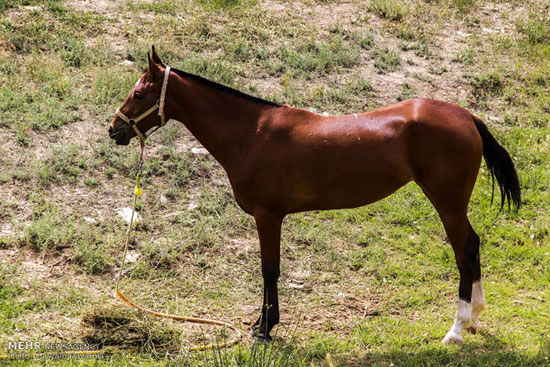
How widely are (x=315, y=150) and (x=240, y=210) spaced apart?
93.0 inches

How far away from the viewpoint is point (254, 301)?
6359 millimetres

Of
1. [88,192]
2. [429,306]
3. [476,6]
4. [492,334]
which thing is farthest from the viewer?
[476,6]

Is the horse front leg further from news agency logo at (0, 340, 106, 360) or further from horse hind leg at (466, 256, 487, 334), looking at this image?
horse hind leg at (466, 256, 487, 334)

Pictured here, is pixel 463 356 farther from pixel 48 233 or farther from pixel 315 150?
pixel 48 233

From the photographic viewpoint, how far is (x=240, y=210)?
754 centimetres

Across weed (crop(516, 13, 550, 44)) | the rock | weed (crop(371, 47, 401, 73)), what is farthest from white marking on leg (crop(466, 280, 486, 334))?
weed (crop(516, 13, 550, 44))

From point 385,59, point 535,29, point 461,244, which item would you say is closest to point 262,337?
point 461,244

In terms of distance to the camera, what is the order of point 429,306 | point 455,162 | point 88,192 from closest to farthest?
point 455,162, point 429,306, point 88,192

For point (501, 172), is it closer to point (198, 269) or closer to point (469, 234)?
point (469, 234)

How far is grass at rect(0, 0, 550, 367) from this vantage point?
5.58 m

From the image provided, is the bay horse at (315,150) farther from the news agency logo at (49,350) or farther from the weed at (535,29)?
the weed at (535,29)

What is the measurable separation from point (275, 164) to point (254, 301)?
65.6 inches

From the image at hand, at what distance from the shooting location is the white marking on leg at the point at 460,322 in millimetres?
5449

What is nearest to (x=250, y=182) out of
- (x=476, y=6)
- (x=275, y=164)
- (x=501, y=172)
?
(x=275, y=164)
